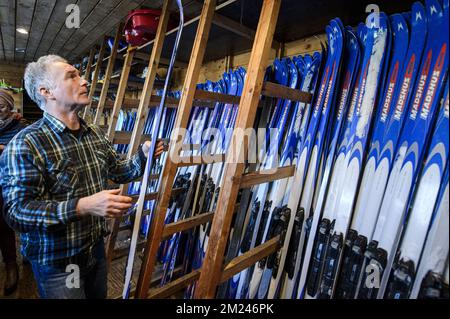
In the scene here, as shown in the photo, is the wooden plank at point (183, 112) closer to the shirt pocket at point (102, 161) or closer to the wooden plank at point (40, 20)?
the shirt pocket at point (102, 161)

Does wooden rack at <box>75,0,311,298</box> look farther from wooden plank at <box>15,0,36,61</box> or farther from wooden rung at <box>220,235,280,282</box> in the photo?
wooden plank at <box>15,0,36,61</box>

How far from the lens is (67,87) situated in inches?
43.2

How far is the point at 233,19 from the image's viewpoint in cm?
168

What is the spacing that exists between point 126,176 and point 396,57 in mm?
1492

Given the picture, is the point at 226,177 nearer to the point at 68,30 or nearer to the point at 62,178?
the point at 62,178

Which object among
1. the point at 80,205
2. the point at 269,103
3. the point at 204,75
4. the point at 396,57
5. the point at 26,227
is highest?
the point at 204,75

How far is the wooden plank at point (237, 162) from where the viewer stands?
994 millimetres

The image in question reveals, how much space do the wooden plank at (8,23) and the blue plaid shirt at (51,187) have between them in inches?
106

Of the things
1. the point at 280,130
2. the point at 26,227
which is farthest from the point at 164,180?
the point at 280,130

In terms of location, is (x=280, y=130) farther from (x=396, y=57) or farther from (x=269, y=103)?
(x=396, y=57)

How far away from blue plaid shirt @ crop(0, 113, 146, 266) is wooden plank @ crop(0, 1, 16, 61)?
2.70 meters

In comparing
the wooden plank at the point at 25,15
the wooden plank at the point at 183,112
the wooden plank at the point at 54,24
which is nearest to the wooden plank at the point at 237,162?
the wooden plank at the point at 183,112

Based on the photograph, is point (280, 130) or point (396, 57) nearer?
point (396, 57)

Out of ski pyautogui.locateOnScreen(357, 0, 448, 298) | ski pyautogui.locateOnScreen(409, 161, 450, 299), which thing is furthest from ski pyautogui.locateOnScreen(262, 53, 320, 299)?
ski pyautogui.locateOnScreen(409, 161, 450, 299)
